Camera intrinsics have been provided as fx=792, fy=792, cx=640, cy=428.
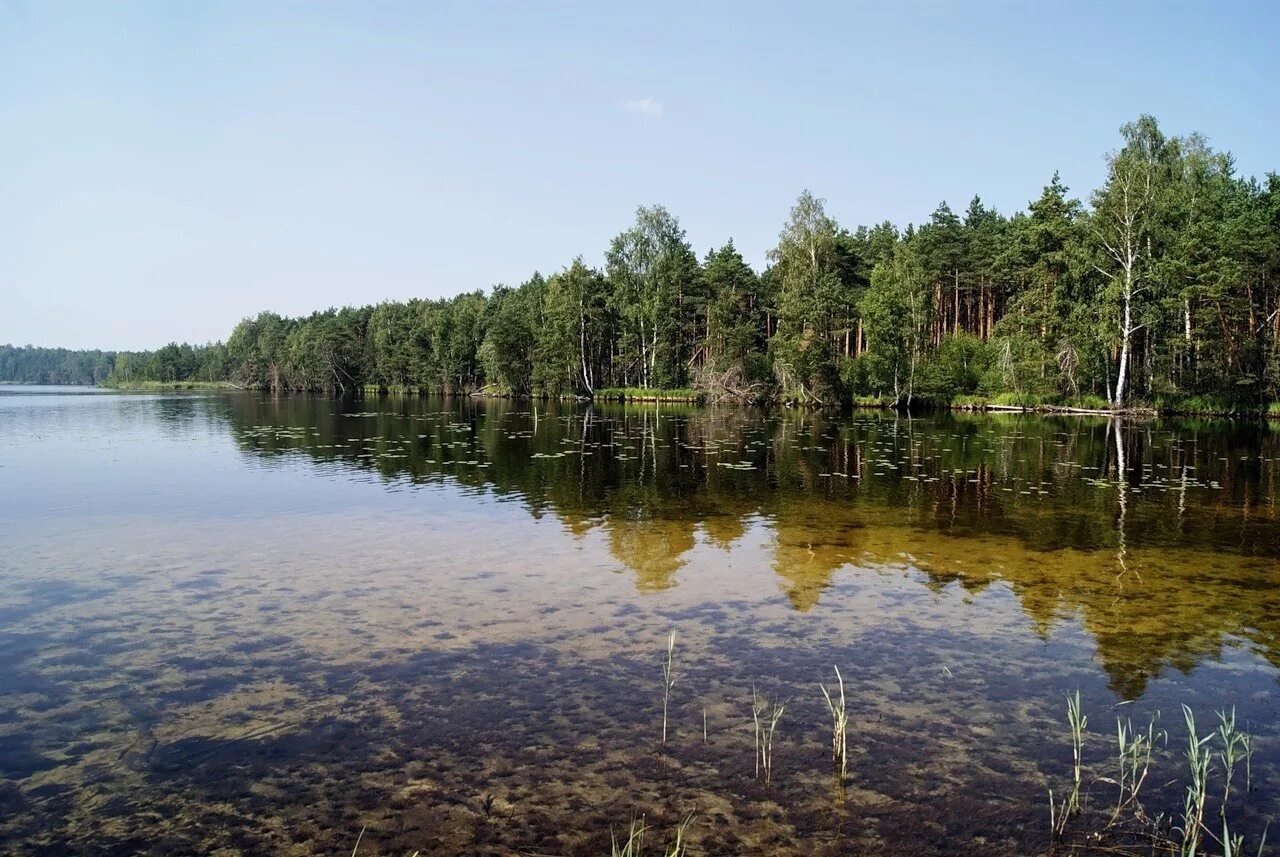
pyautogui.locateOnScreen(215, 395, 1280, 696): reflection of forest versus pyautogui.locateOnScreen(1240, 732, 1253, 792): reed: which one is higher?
pyautogui.locateOnScreen(215, 395, 1280, 696): reflection of forest

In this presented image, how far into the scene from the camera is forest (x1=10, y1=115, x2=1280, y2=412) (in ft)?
186

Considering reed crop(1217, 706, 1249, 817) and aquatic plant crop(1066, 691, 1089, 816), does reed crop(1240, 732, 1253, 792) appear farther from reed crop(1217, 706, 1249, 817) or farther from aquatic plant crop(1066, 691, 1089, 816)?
aquatic plant crop(1066, 691, 1089, 816)

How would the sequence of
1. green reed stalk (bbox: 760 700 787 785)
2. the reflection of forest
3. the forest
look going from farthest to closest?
the forest < the reflection of forest < green reed stalk (bbox: 760 700 787 785)

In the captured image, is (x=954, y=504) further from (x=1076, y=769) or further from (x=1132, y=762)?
(x=1076, y=769)

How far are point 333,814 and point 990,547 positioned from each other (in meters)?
13.1

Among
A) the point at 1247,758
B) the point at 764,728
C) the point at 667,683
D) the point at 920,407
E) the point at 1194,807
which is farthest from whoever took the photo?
the point at 920,407

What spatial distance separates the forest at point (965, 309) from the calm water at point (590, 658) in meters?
42.4

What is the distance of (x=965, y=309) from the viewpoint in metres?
95.1

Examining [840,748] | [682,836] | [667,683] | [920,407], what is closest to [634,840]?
[682,836]

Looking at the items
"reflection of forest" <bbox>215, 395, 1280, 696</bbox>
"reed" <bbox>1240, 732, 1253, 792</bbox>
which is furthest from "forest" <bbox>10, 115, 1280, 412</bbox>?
"reed" <bbox>1240, 732, 1253, 792</bbox>

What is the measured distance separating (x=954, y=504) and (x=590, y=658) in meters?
14.1

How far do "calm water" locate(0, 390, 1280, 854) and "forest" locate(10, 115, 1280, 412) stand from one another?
1670 inches

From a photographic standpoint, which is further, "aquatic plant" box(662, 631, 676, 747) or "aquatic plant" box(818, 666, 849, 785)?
"aquatic plant" box(662, 631, 676, 747)

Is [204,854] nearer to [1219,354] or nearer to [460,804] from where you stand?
[460,804]
